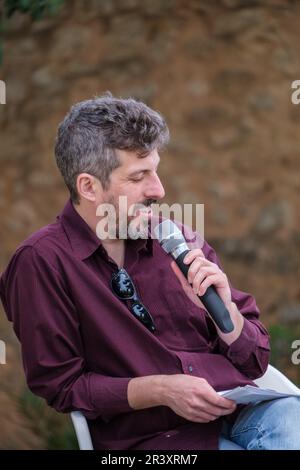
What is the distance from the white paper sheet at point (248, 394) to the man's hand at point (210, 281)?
0.17 meters

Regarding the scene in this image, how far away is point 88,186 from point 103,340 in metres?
0.43

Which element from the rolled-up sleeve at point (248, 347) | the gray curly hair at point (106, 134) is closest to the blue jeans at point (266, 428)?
the rolled-up sleeve at point (248, 347)

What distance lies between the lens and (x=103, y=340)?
2490 mm

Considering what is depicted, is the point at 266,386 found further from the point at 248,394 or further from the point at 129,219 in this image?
the point at 129,219

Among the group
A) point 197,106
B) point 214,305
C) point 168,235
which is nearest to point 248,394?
point 214,305

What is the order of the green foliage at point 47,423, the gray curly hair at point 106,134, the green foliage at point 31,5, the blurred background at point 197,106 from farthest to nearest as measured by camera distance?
the blurred background at point 197,106
the green foliage at point 47,423
the green foliage at point 31,5
the gray curly hair at point 106,134

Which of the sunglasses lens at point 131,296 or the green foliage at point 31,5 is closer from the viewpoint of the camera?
the sunglasses lens at point 131,296

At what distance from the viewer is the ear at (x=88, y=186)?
2.57 m

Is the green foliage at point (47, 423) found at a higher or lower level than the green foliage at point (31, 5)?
lower

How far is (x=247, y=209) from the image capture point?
505cm

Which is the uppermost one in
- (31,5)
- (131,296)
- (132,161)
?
(31,5)

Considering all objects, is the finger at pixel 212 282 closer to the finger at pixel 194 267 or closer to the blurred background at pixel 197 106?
the finger at pixel 194 267

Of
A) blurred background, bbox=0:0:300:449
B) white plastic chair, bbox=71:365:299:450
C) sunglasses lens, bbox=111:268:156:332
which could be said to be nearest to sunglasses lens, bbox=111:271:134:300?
sunglasses lens, bbox=111:268:156:332
